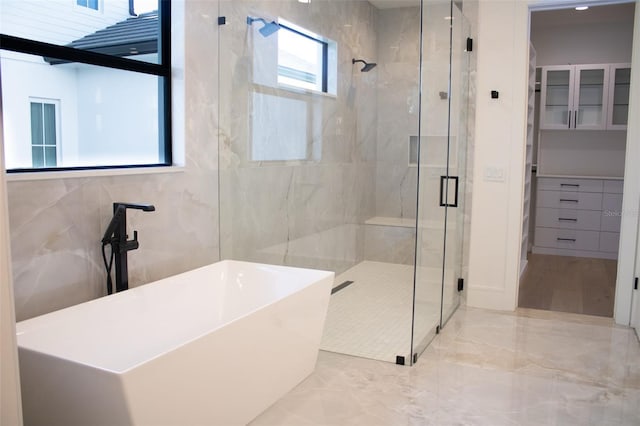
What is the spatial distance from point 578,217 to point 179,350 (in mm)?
5793

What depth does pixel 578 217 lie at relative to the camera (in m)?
6.51

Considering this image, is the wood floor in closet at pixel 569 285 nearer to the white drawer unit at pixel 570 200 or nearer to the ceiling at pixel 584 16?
the white drawer unit at pixel 570 200

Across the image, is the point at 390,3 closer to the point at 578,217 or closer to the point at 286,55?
the point at 286,55

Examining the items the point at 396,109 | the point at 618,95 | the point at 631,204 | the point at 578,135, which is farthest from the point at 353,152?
the point at 578,135

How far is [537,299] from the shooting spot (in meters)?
4.78

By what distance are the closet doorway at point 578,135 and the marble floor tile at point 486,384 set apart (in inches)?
99.7

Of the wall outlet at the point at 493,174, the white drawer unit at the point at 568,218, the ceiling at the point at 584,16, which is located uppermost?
the ceiling at the point at 584,16

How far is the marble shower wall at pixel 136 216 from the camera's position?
2.37 meters

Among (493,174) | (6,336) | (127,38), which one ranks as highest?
(127,38)

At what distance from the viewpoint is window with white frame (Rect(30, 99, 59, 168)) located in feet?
8.21

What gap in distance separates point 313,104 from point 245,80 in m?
0.48

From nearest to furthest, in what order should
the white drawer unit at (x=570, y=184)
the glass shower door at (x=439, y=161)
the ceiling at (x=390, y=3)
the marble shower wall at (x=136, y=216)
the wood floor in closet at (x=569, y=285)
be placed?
the marble shower wall at (x=136, y=216) → the glass shower door at (x=439, y=161) → the ceiling at (x=390, y=3) → the wood floor in closet at (x=569, y=285) → the white drawer unit at (x=570, y=184)

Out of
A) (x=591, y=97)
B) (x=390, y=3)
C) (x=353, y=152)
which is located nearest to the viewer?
(x=390, y=3)

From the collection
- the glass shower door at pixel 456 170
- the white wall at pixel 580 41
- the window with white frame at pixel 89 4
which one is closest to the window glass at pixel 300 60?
the glass shower door at pixel 456 170
